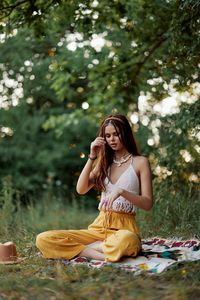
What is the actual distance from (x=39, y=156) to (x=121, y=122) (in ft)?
36.2

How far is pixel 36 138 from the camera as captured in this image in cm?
1623

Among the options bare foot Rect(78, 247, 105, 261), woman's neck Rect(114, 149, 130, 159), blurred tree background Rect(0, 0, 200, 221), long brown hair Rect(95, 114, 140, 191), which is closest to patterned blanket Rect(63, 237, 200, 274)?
bare foot Rect(78, 247, 105, 261)

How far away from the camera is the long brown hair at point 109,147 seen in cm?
503

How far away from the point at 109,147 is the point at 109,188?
37 centimetres

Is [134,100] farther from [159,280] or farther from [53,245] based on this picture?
[159,280]

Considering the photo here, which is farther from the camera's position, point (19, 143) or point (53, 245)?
point (19, 143)

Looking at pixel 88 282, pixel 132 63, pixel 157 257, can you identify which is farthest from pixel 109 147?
pixel 132 63

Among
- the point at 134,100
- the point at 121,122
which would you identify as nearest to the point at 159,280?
the point at 121,122

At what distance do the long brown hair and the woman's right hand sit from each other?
0.06 meters

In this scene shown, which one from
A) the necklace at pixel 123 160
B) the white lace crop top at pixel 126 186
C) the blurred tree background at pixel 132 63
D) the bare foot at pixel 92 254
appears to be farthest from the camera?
the blurred tree background at pixel 132 63

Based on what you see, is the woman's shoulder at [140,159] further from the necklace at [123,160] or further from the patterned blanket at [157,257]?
the patterned blanket at [157,257]

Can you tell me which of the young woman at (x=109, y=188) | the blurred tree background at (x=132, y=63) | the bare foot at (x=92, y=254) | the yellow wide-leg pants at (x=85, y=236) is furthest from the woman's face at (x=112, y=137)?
the bare foot at (x=92, y=254)

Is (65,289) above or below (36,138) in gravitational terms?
below

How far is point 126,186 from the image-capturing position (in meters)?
4.99
